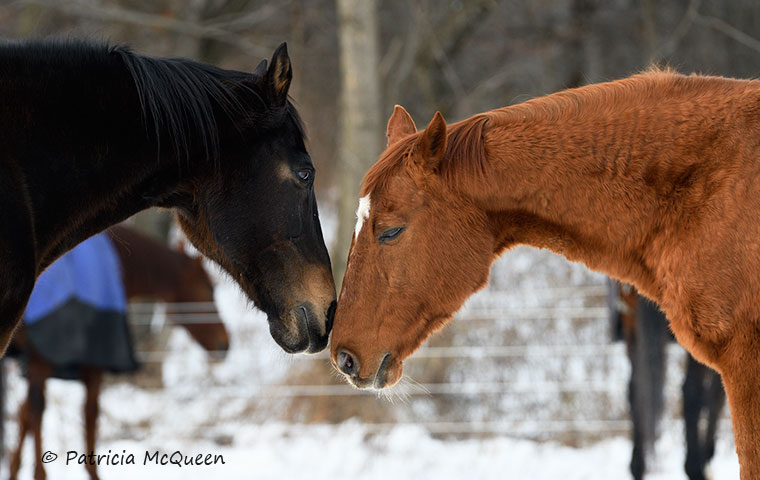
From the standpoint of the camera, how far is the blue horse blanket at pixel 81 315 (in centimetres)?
569

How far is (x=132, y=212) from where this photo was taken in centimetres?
283

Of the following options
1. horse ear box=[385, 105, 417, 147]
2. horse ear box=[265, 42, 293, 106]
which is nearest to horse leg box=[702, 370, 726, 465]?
horse ear box=[385, 105, 417, 147]

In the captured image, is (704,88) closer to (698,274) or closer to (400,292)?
(698,274)

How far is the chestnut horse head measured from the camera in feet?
8.96

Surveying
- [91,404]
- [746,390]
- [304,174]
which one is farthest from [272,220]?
[91,404]

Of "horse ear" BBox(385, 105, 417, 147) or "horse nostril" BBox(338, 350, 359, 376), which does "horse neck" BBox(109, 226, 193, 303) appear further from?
"horse nostril" BBox(338, 350, 359, 376)

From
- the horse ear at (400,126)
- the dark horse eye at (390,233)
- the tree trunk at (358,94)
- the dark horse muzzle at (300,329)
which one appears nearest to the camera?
the dark horse eye at (390,233)

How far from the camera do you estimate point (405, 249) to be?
2738 millimetres

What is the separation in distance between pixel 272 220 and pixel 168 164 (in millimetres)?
435

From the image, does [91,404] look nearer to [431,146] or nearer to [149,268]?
[149,268]

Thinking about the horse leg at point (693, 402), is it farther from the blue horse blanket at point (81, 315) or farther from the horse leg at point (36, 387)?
the horse leg at point (36, 387)

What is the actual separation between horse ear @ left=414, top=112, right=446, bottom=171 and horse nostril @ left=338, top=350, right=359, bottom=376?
740 millimetres

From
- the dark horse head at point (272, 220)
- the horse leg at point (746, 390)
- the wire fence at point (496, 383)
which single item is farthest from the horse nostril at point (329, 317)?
the wire fence at point (496, 383)

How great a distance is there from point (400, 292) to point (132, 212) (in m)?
1.05
